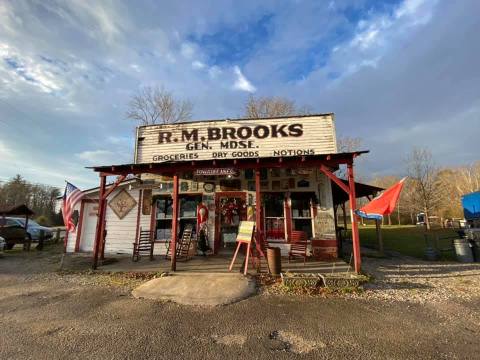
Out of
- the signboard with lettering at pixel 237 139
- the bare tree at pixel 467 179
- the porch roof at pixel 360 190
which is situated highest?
the bare tree at pixel 467 179

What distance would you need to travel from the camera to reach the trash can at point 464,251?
10607 mm

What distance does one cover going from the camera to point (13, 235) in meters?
16.0

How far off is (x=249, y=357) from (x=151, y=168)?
21.4 feet

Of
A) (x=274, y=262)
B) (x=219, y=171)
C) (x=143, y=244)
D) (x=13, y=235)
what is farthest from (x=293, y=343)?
(x=13, y=235)

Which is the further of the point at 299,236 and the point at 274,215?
the point at 274,215

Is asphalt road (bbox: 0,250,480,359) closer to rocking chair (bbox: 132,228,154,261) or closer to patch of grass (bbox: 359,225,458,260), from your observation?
rocking chair (bbox: 132,228,154,261)

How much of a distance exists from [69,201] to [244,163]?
5875mm

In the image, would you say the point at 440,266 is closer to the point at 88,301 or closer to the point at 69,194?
the point at 88,301

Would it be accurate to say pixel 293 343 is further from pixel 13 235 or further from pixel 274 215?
pixel 13 235

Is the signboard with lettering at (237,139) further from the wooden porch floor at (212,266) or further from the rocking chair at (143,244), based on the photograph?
the wooden porch floor at (212,266)

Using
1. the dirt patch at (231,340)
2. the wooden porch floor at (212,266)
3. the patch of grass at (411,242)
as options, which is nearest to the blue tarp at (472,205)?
the patch of grass at (411,242)

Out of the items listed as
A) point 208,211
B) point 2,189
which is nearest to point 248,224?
point 208,211

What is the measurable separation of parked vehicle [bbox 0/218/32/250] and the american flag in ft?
28.8

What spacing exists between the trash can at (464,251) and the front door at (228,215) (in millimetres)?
8472
